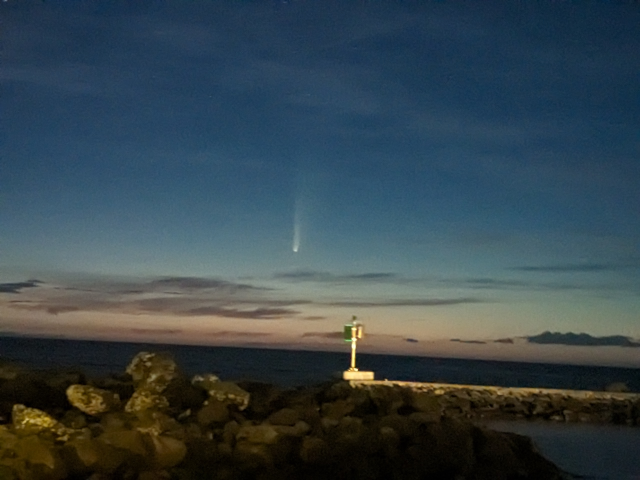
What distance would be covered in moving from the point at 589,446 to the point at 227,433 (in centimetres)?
1288

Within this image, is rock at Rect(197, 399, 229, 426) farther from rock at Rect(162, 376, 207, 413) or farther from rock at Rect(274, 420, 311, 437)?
rock at Rect(274, 420, 311, 437)

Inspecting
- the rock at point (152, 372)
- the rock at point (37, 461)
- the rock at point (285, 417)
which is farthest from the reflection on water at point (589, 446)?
the rock at point (37, 461)

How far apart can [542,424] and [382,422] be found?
52.1 feet

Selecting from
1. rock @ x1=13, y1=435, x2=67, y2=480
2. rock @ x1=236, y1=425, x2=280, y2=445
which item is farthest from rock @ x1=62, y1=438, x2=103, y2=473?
rock @ x1=236, y1=425, x2=280, y2=445

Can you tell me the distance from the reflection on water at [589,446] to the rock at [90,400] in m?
8.82

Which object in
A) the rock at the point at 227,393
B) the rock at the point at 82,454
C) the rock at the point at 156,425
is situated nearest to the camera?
the rock at the point at 82,454

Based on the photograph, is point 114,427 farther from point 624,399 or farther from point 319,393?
point 624,399

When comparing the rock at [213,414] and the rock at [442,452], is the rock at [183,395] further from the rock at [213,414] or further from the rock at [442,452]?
the rock at [442,452]

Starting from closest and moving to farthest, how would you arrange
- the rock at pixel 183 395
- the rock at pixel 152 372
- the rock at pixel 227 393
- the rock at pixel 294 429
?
the rock at pixel 294 429, the rock at pixel 183 395, the rock at pixel 152 372, the rock at pixel 227 393

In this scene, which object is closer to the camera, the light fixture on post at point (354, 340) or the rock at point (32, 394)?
the rock at point (32, 394)

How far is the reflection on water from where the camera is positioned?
17.9 m

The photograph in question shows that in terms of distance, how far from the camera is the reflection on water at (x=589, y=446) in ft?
58.7

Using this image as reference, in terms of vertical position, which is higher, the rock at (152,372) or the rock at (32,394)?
the rock at (152,372)

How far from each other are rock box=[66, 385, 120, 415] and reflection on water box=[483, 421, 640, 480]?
8.82 metres
